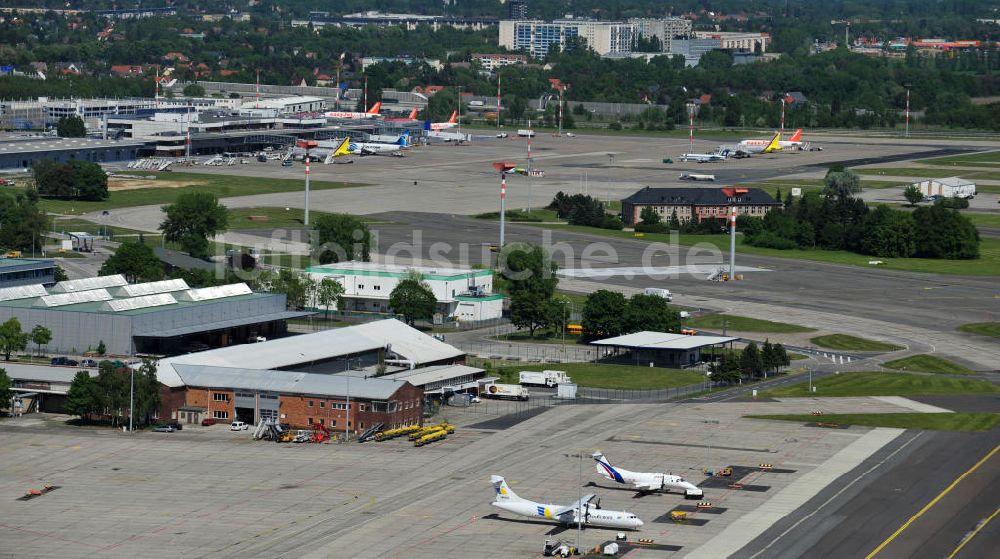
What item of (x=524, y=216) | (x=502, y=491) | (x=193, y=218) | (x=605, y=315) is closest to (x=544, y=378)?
(x=605, y=315)

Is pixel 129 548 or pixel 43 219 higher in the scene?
pixel 43 219

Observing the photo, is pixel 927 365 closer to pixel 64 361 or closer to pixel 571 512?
pixel 571 512

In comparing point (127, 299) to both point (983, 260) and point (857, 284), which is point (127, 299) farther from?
point (983, 260)

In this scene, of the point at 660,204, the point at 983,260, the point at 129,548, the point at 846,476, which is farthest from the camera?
the point at 660,204

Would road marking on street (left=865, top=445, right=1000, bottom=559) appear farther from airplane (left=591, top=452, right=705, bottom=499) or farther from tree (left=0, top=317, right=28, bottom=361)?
tree (left=0, top=317, right=28, bottom=361)

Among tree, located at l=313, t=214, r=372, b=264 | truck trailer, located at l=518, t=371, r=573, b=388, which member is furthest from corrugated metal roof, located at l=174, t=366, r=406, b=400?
tree, located at l=313, t=214, r=372, b=264

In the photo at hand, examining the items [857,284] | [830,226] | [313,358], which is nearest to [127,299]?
[313,358]

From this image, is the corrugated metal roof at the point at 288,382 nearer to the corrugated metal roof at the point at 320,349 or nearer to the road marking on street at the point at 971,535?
the corrugated metal roof at the point at 320,349
